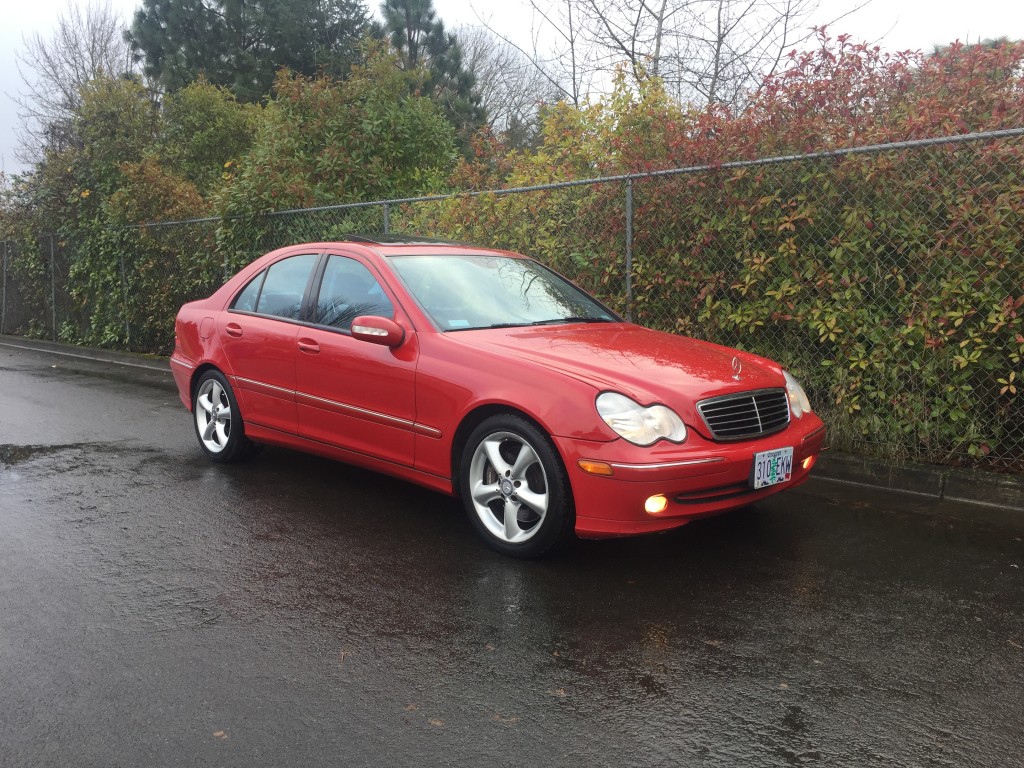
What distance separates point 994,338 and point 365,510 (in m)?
4.04

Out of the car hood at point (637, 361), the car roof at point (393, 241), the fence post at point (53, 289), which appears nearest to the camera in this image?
the car hood at point (637, 361)

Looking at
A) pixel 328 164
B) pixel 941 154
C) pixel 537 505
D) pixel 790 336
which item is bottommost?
pixel 537 505

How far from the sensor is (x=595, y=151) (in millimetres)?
8773

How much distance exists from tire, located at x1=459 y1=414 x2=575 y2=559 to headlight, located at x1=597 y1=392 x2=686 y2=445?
0.32 metres

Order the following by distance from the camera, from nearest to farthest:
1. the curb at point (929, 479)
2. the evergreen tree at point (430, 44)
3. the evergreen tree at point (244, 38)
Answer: the curb at point (929, 479), the evergreen tree at point (244, 38), the evergreen tree at point (430, 44)

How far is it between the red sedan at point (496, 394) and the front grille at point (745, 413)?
11 millimetres

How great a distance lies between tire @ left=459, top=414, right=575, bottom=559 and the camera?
421 cm

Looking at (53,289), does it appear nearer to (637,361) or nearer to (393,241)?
(393,241)

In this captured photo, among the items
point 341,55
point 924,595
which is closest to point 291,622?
point 924,595

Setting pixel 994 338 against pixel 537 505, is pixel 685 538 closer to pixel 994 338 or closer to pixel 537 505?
pixel 537 505

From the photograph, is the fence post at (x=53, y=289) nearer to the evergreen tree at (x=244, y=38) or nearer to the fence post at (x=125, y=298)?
the fence post at (x=125, y=298)

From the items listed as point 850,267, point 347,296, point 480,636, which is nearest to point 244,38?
point 347,296

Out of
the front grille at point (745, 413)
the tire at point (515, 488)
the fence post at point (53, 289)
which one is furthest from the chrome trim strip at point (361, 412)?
the fence post at point (53, 289)

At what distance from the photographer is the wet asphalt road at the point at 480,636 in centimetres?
275
